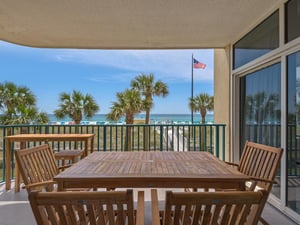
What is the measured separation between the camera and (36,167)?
7.72ft

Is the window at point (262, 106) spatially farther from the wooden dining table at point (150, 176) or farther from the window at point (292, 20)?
the wooden dining table at point (150, 176)

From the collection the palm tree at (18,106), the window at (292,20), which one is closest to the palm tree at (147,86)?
the palm tree at (18,106)

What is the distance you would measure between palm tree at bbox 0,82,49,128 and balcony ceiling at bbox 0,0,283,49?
438 cm

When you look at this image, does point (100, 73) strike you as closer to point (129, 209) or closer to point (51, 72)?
point (51, 72)

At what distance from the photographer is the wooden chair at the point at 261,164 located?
2.22 metres

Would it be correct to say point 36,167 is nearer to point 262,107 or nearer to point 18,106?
point 262,107

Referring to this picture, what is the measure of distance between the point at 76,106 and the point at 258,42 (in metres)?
8.99

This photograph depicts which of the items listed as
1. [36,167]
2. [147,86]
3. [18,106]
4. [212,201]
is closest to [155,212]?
[212,201]

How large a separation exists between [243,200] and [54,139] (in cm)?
333

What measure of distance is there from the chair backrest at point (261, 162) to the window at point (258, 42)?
1482mm

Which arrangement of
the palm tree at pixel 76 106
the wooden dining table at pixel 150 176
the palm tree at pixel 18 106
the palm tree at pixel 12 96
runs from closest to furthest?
the wooden dining table at pixel 150 176, the palm tree at pixel 18 106, the palm tree at pixel 12 96, the palm tree at pixel 76 106

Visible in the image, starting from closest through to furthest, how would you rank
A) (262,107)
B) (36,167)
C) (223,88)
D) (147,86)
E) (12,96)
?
(36,167) → (262,107) → (223,88) → (12,96) → (147,86)

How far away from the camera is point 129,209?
1205 millimetres

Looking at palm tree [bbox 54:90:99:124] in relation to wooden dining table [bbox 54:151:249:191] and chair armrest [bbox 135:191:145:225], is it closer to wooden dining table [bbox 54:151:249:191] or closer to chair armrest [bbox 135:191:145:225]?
wooden dining table [bbox 54:151:249:191]
